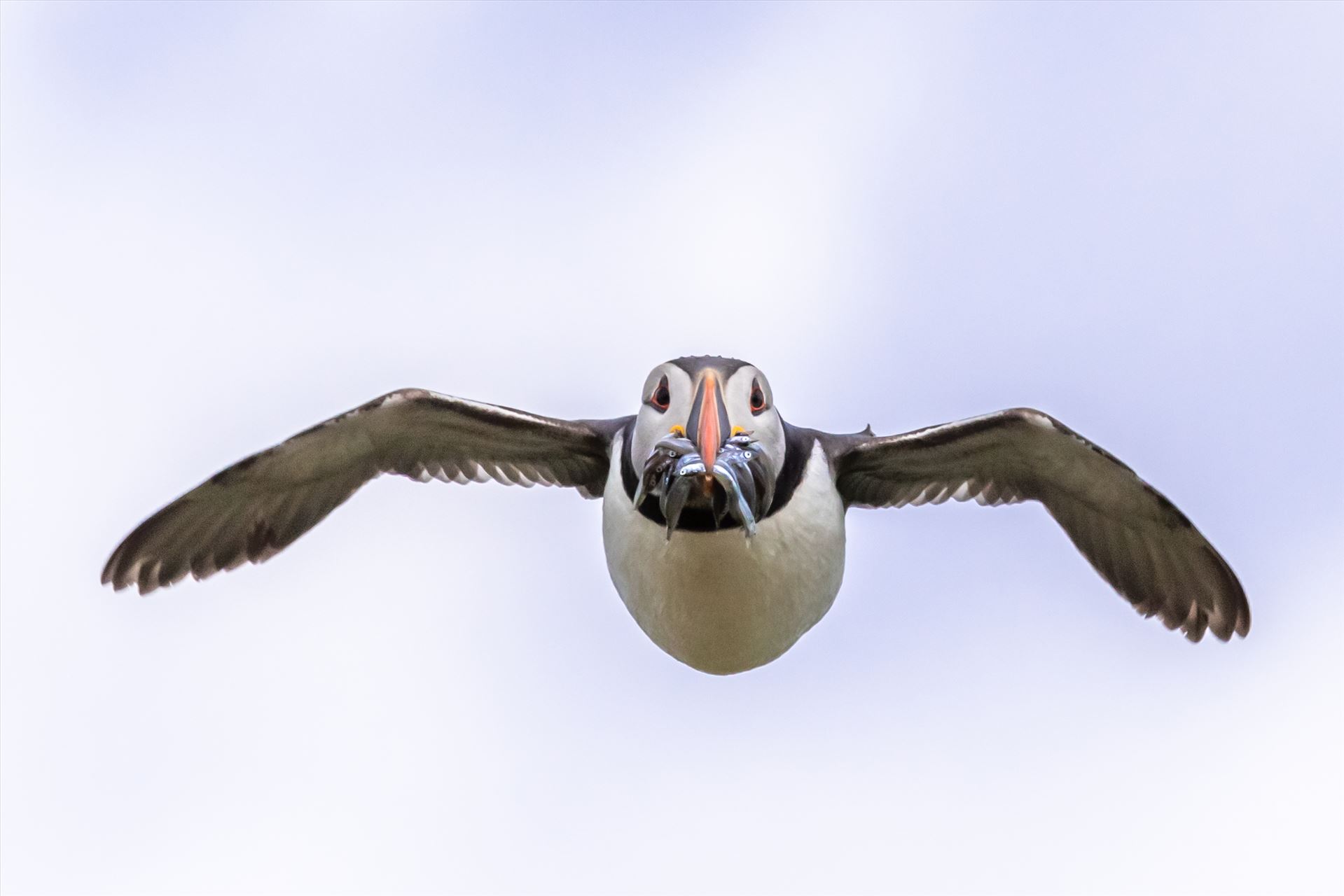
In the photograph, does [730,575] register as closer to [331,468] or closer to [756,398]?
[756,398]

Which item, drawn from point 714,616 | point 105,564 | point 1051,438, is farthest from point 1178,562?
point 105,564

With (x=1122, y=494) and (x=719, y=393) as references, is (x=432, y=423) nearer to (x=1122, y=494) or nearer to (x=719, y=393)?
(x=719, y=393)

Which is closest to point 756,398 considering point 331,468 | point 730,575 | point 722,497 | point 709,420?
point 722,497

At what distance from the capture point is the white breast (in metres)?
11.8

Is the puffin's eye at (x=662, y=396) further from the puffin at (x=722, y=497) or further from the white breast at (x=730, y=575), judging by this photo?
the white breast at (x=730, y=575)

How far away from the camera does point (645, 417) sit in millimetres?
11500

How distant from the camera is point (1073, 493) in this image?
541 inches

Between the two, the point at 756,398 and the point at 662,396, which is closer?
the point at 662,396

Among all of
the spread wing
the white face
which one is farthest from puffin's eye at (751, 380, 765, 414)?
the spread wing

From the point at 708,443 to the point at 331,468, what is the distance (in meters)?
4.63

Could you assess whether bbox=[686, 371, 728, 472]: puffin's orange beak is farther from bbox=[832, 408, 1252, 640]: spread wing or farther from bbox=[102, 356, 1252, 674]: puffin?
bbox=[832, 408, 1252, 640]: spread wing

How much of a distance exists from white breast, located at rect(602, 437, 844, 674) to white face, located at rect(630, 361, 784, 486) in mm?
551

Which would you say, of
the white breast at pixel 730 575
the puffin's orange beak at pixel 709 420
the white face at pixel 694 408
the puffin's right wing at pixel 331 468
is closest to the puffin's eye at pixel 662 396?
the white face at pixel 694 408

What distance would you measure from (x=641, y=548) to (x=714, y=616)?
72 cm
